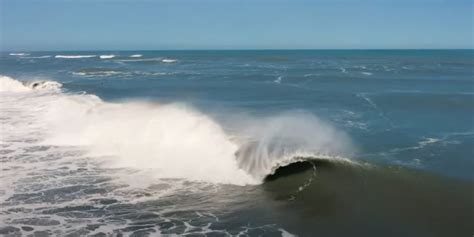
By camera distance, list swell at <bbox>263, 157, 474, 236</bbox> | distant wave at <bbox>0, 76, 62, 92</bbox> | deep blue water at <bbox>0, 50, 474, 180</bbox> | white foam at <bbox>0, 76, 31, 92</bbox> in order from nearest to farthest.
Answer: swell at <bbox>263, 157, 474, 236</bbox> < deep blue water at <bbox>0, 50, 474, 180</bbox> < white foam at <bbox>0, 76, 31, 92</bbox> < distant wave at <bbox>0, 76, 62, 92</bbox>

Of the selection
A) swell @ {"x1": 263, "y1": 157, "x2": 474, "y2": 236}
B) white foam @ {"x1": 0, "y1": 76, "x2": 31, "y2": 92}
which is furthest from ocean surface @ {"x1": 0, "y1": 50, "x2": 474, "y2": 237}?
white foam @ {"x1": 0, "y1": 76, "x2": 31, "y2": 92}

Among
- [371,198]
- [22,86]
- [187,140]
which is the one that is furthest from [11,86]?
[371,198]

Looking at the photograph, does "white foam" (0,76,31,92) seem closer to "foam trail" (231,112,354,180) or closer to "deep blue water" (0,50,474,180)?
"deep blue water" (0,50,474,180)

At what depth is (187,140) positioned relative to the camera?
693 inches

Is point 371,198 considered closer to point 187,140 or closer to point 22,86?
point 187,140

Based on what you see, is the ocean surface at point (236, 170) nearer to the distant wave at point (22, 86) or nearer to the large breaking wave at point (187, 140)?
the large breaking wave at point (187, 140)

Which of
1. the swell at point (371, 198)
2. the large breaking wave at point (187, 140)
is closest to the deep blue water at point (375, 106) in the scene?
the swell at point (371, 198)

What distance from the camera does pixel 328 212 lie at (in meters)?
11.3

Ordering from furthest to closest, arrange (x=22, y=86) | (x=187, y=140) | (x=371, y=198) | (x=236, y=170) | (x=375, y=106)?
(x=22, y=86) → (x=375, y=106) → (x=187, y=140) → (x=236, y=170) → (x=371, y=198)

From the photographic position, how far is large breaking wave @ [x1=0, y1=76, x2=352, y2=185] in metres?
14.6

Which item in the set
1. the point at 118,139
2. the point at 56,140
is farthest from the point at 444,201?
the point at 56,140

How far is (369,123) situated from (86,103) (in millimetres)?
14534

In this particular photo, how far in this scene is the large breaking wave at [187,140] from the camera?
47.9 ft

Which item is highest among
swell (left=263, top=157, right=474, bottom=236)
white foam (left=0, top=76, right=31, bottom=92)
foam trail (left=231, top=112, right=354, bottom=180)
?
white foam (left=0, top=76, right=31, bottom=92)
